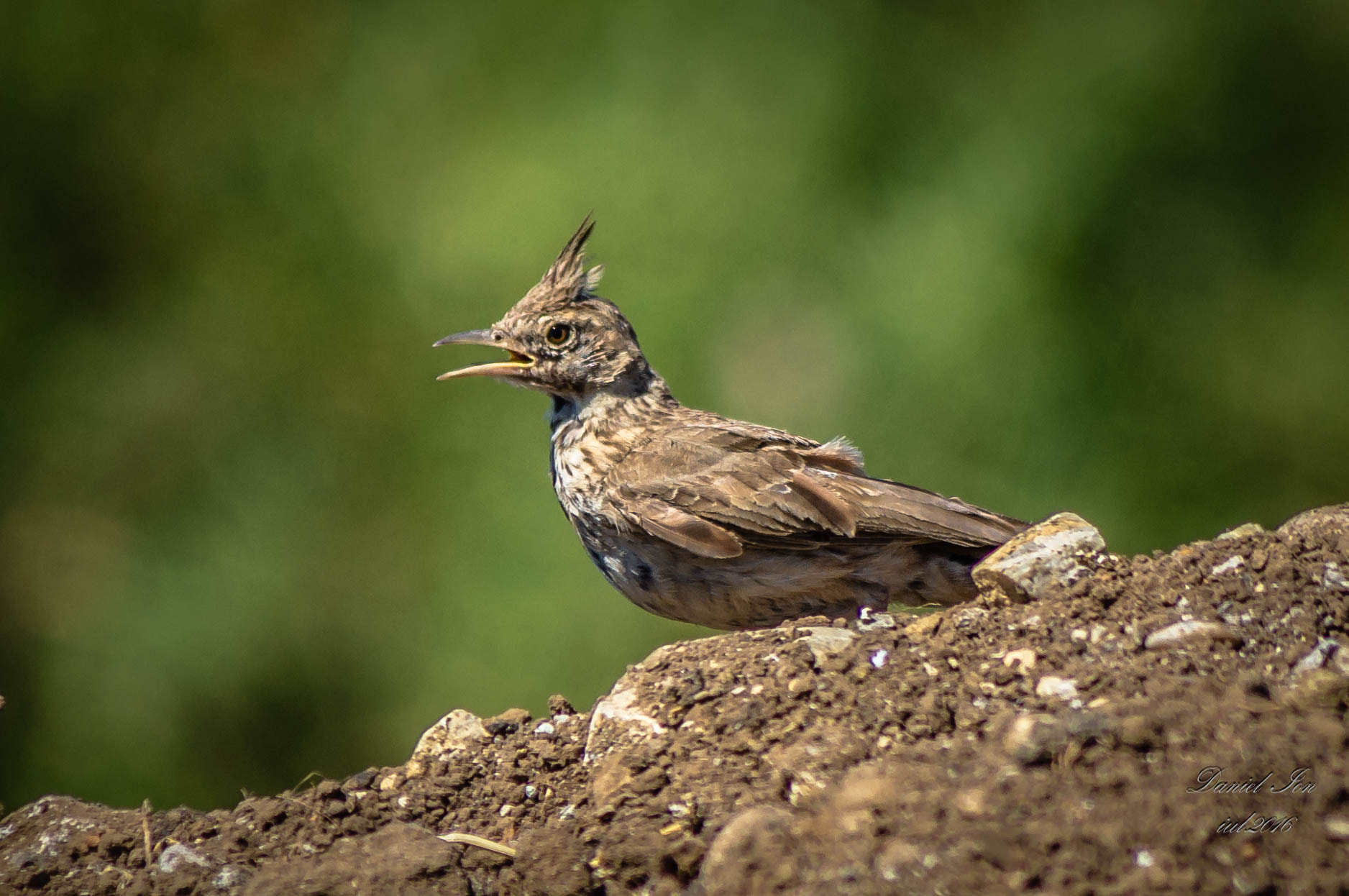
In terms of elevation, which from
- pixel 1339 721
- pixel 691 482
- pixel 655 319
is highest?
pixel 655 319

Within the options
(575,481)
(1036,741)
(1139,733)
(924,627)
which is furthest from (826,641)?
(575,481)

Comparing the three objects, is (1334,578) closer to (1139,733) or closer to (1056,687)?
(1056,687)

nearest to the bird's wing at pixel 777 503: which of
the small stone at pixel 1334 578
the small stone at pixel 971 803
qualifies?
the small stone at pixel 1334 578

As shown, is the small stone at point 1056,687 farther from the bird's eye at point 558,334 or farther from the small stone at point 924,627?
Result: the bird's eye at point 558,334

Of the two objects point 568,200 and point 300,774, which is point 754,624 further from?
point 300,774

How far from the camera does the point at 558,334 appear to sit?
6324 mm

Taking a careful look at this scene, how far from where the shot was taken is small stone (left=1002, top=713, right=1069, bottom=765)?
284 centimetres

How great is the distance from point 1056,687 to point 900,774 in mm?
611

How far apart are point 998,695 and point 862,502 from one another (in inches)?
88.3

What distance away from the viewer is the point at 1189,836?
98.5 inches

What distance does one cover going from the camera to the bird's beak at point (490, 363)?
5918mm

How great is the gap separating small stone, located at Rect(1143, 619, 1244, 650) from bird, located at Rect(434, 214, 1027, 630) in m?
1.89

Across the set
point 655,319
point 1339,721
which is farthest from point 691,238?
point 1339,721

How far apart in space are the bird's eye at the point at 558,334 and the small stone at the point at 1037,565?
2697mm
